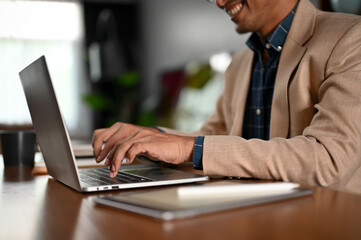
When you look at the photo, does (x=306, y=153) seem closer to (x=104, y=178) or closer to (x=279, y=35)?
(x=104, y=178)

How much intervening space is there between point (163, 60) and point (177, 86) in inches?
31.5

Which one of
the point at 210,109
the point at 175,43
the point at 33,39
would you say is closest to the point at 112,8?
the point at 33,39

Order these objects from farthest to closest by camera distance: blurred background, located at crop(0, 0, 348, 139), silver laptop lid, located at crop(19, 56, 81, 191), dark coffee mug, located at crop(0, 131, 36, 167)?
blurred background, located at crop(0, 0, 348, 139)
dark coffee mug, located at crop(0, 131, 36, 167)
silver laptop lid, located at crop(19, 56, 81, 191)

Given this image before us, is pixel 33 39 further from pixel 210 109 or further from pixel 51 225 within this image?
pixel 51 225

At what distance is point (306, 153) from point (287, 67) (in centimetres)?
43

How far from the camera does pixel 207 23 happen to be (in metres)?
4.38

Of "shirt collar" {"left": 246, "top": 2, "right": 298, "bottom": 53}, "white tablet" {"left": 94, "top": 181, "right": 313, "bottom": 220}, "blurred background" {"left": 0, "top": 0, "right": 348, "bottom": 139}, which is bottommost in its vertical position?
"blurred background" {"left": 0, "top": 0, "right": 348, "bottom": 139}

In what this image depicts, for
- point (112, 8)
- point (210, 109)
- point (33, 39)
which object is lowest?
point (210, 109)

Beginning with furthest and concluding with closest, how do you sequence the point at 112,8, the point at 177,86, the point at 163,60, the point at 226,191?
the point at 112,8
the point at 163,60
the point at 177,86
the point at 226,191

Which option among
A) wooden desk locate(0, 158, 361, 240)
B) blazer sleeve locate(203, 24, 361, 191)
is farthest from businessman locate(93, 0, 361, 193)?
wooden desk locate(0, 158, 361, 240)

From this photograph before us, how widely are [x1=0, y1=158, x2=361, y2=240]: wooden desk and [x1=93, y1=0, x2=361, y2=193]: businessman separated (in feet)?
0.58

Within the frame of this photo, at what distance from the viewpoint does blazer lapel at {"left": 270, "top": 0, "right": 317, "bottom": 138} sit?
126 cm

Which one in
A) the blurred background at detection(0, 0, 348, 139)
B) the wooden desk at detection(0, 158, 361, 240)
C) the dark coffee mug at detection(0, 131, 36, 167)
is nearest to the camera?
the wooden desk at detection(0, 158, 361, 240)

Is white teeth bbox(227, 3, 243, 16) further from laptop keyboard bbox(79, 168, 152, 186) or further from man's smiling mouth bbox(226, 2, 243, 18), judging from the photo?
laptop keyboard bbox(79, 168, 152, 186)
